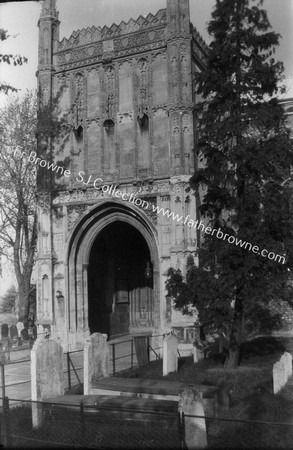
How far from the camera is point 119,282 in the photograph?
24000mm

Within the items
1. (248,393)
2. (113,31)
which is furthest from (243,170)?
(113,31)

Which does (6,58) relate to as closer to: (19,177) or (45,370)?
(45,370)

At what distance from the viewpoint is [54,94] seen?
2156 centimetres

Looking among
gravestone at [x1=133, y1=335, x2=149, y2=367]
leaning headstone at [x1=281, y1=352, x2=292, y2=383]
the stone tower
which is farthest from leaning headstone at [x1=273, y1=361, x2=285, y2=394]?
the stone tower

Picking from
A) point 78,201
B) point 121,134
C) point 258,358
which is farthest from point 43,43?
point 258,358

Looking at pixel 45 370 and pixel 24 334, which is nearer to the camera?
pixel 45 370

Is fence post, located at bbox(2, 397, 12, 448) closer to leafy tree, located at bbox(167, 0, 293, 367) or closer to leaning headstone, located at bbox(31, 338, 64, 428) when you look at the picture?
leaning headstone, located at bbox(31, 338, 64, 428)

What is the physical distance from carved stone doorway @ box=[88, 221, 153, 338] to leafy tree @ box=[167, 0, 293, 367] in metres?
10.5

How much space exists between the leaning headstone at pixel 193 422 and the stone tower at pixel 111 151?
10.9m

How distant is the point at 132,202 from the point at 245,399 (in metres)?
Result: 10.7

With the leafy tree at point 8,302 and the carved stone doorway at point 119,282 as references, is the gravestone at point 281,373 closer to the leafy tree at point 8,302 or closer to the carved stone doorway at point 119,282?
the carved stone doorway at point 119,282

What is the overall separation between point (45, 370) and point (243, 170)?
20.3 feet

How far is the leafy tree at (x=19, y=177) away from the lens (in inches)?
918

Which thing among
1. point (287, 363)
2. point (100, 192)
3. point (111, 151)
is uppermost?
point (111, 151)
